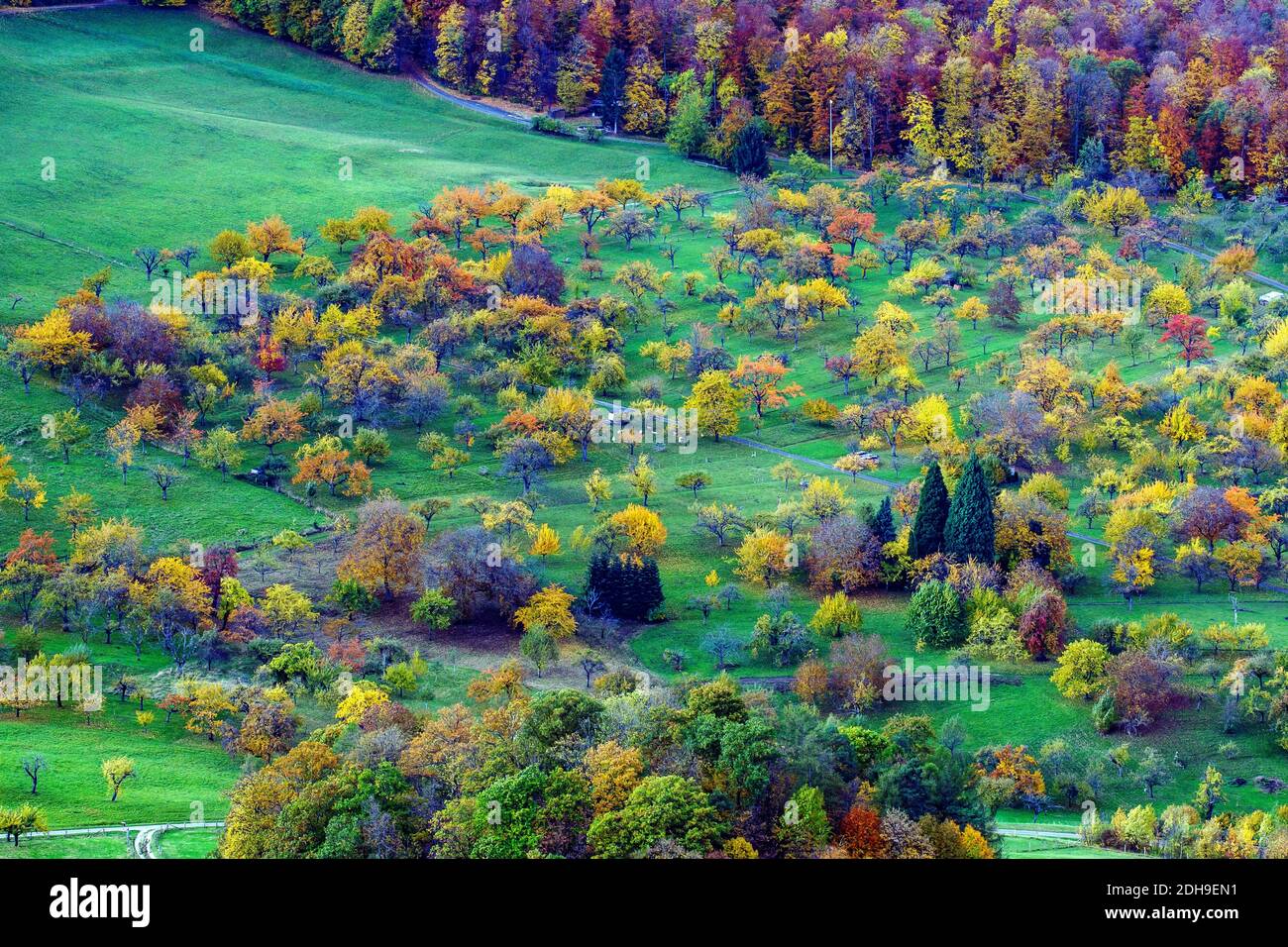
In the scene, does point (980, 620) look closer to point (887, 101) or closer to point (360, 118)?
point (887, 101)

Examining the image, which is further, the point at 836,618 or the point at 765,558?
the point at 765,558

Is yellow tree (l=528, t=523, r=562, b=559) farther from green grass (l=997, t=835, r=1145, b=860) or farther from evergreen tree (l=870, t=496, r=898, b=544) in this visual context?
green grass (l=997, t=835, r=1145, b=860)

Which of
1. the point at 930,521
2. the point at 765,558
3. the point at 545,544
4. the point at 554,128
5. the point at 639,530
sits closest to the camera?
the point at 765,558

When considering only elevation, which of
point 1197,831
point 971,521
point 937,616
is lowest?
point 937,616

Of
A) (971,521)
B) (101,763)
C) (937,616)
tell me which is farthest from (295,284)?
(101,763)

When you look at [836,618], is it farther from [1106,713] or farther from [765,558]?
[1106,713]

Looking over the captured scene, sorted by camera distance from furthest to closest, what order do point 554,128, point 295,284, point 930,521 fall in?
point 554,128 < point 295,284 < point 930,521
